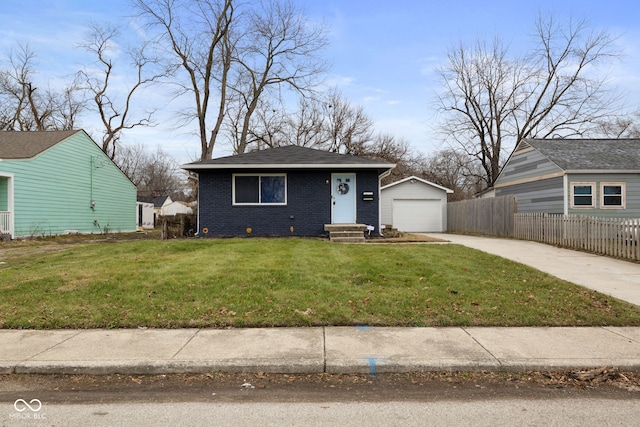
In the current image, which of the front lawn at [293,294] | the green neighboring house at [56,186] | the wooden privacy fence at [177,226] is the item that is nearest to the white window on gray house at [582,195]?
the front lawn at [293,294]

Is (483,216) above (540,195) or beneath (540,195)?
beneath

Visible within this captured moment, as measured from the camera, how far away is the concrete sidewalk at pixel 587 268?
7002mm

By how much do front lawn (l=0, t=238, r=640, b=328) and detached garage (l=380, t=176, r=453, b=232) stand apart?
1503 centimetres

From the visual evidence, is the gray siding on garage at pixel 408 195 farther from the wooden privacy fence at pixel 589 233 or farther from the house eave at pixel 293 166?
the house eave at pixel 293 166

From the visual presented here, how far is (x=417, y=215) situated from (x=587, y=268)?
14903 mm

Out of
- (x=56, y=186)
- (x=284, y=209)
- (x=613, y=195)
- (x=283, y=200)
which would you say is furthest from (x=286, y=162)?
(x=613, y=195)

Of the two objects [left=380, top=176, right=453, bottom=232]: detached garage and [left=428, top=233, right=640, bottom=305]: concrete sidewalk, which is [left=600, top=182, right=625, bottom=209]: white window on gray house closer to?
[left=428, top=233, right=640, bottom=305]: concrete sidewalk

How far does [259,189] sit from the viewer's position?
592 inches

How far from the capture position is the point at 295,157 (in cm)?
1531

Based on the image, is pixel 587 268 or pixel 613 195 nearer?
pixel 587 268

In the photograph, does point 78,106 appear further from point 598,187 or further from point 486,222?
point 598,187

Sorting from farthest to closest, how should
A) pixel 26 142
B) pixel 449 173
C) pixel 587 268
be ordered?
pixel 449 173, pixel 26 142, pixel 587 268

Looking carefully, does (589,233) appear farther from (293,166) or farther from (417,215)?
(417,215)

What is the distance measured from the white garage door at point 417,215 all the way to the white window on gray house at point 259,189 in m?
10.6
